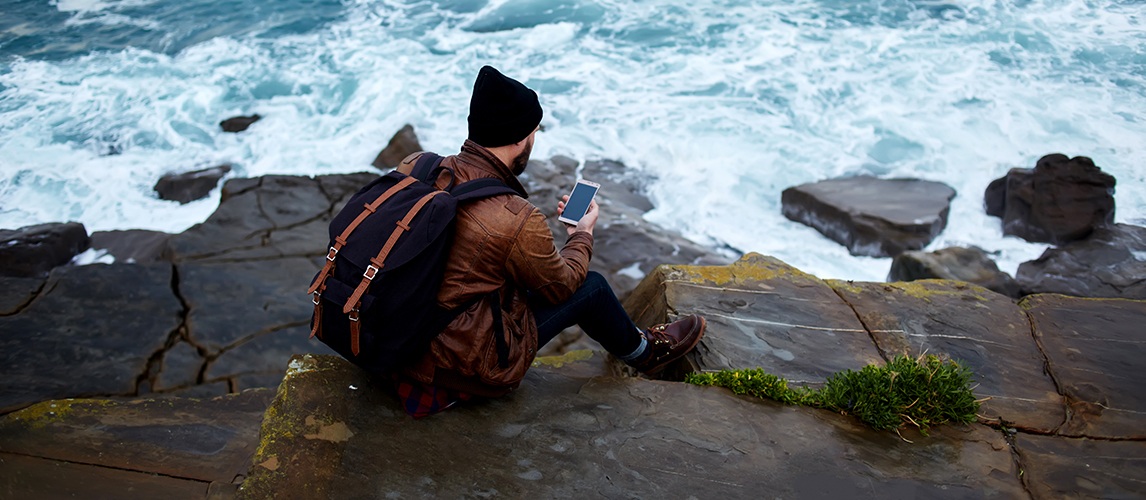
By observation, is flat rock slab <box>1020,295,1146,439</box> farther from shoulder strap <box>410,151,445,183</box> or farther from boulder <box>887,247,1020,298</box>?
shoulder strap <box>410,151,445,183</box>

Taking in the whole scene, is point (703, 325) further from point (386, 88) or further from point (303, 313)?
point (386, 88)

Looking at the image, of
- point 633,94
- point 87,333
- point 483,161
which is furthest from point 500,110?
point 633,94

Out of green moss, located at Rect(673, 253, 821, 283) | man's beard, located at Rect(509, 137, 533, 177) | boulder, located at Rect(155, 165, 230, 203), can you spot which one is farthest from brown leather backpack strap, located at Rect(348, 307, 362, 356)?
boulder, located at Rect(155, 165, 230, 203)

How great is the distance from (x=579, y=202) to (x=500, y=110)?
649 millimetres

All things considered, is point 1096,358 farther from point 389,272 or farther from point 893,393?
point 389,272

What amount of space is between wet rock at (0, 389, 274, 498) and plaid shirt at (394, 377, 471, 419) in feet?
2.58

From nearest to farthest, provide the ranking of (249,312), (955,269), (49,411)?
(49,411) < (249,312) < (955,269)

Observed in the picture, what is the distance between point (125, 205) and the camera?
8.24 meters

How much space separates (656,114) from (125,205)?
648 cm

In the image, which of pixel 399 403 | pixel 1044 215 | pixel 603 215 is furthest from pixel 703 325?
pixel 1044 215

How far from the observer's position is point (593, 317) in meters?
3.33

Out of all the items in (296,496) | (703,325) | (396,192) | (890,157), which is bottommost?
(890,157)

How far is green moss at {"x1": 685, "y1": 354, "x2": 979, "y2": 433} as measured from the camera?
3158 millimetres

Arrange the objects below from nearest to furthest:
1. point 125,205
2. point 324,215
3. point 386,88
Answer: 1. point 324,215
2. point 125,205
3. point 386,88
